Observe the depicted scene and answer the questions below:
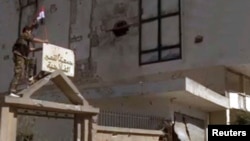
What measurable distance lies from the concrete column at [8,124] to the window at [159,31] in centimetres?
910

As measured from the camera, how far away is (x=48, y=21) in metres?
22.0

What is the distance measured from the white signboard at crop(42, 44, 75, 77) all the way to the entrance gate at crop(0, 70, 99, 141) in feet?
2.04

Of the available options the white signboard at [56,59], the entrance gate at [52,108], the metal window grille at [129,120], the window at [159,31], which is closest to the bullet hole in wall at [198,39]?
the window at [159,31]

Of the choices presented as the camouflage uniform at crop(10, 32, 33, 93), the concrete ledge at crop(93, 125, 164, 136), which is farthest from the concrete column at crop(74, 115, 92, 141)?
the camouflage uniform at crop(10, 32, 33, 93)

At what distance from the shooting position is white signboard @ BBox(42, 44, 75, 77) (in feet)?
35.0

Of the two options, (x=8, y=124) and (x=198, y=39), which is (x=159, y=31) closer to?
(x=198, y=39)

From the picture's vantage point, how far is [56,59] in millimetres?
10953

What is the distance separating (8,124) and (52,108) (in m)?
1.02

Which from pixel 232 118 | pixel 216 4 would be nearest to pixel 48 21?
pixel 216 4

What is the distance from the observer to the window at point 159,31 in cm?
1739

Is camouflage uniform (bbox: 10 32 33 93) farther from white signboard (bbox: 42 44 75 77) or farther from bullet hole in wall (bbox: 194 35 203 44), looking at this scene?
bullet hole in wall (bbox: 194 35 203 44)

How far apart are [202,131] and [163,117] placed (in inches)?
81.4

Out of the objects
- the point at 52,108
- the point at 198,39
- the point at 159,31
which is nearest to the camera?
the point at 52,108

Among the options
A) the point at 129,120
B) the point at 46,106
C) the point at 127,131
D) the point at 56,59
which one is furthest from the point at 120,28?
the point at 46,106
